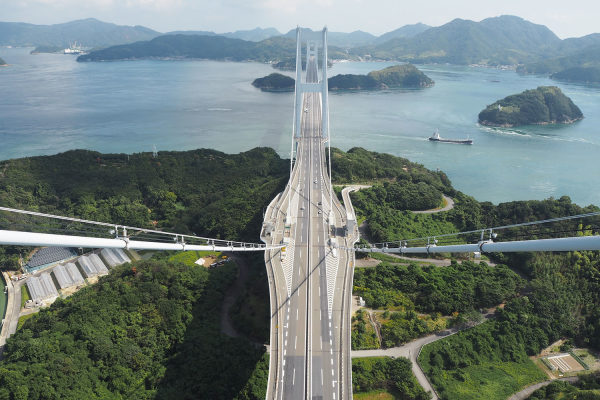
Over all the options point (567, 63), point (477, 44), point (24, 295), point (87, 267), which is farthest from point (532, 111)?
point (477, 44)

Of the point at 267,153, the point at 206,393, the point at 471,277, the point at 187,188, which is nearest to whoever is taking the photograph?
the point at 206,393

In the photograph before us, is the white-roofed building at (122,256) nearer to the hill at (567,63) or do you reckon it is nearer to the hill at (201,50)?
the hill at (567,63)

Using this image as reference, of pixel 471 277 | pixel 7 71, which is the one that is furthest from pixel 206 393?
pixel 7 71

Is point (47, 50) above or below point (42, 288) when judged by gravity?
above

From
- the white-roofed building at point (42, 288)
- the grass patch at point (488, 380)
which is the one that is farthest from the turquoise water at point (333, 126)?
the white-roofed building at point (42, 288)

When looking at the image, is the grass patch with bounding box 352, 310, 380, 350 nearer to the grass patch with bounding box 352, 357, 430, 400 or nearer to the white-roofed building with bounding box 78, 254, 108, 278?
the grass patch with bounding box 352, 357, 430, 400

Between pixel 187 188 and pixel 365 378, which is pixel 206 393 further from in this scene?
pixel 187 188

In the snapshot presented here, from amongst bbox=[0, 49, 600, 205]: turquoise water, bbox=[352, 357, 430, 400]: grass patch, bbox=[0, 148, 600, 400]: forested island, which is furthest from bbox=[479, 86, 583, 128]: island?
bbox=[352, 357, 430, 400]: grass patch

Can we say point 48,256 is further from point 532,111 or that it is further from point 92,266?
point 532,111
